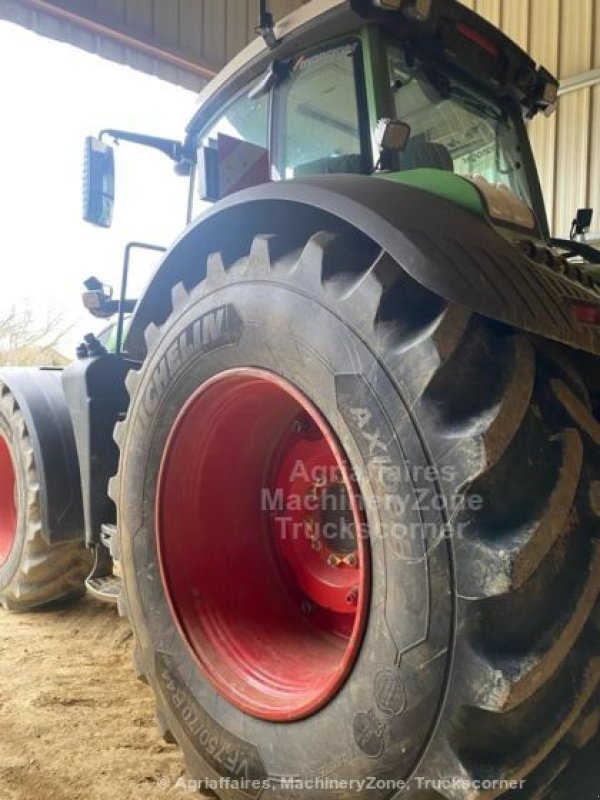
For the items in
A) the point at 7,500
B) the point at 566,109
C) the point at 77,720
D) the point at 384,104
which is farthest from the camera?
the point at 566,109

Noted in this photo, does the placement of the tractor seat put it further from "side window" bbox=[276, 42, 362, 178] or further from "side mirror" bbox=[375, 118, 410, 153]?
"side mirror" bbox=[375, 118, 410, 153]

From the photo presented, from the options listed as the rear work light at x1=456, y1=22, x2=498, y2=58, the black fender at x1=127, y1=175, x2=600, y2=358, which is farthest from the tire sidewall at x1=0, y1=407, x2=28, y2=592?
the rear work light at x1=456, y1=22, x2=498, y2=58

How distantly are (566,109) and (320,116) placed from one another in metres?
6.70

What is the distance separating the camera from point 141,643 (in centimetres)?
180

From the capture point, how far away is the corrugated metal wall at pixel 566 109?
7.49 metres

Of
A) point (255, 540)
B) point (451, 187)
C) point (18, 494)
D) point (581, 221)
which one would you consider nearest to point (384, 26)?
point (451, 187)

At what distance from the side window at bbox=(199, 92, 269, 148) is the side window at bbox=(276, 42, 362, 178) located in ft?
0.35

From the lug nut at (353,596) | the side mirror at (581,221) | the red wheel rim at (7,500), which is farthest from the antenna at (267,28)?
the red wheel rim at (7,500)

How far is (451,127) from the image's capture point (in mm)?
2494

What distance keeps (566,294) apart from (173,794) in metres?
1.53

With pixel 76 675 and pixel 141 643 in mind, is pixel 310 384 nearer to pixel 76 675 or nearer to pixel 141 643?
pixel 141 643

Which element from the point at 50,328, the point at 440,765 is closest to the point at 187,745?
the point at 440,765

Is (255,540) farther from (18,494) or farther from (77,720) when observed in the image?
(18,494)

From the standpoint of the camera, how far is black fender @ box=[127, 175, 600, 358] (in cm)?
111
